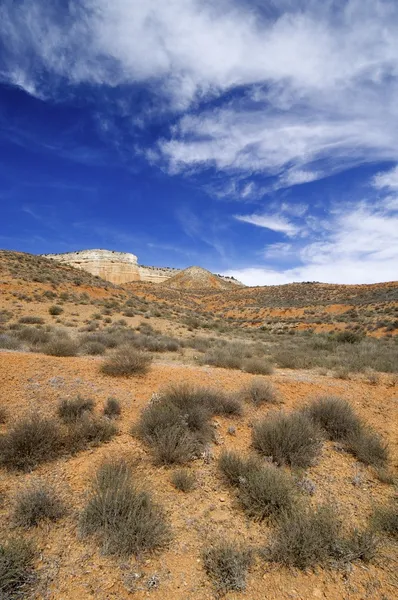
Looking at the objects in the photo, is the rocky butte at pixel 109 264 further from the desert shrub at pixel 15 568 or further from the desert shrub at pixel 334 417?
the desert shrub at pixel 15 568

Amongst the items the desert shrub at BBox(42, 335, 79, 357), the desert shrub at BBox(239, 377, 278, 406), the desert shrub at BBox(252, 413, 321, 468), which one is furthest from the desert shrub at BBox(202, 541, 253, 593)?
the desert shrub at BBox(42, 335, 79, 357)

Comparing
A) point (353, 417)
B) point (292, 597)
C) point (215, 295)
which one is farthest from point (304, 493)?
point (215, 295)

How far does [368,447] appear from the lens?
17.1 feet

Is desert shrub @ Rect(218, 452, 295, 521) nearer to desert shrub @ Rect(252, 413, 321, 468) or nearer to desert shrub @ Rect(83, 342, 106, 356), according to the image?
desert shrub @ Rect(252, 413, 321, 468)

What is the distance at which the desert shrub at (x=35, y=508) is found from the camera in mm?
3340

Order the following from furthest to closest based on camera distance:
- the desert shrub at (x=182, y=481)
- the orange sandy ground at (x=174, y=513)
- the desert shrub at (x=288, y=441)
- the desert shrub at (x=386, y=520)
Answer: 1. the desert shrub at (x=288, y=441)
2. the desert shrub at (x=182, y=481)
3. the desert shrub at (x=386, y=520)
4. the orange sandy ground at (x=174, y=513)

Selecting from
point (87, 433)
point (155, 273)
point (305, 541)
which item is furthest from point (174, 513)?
point (155, 273)

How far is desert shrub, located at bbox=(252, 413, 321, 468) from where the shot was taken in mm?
4871

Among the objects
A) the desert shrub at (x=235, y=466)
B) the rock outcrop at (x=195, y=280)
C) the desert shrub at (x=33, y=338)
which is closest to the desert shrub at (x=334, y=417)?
the desert shrub at (x=235, y=466)

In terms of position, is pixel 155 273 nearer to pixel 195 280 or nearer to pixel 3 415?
pixel 195 280

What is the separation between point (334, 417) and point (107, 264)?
81799 mm

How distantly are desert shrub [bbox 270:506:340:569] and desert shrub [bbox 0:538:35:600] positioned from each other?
7.40 ft

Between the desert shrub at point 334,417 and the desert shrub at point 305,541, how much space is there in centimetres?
250

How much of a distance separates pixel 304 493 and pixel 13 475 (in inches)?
148
